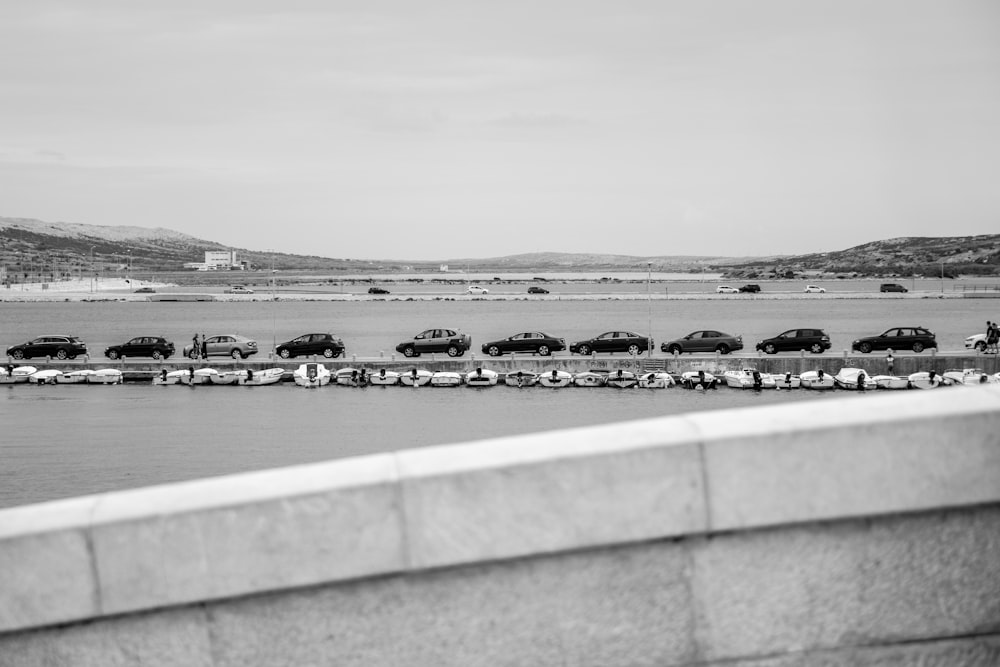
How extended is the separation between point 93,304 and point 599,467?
20485 centimetres

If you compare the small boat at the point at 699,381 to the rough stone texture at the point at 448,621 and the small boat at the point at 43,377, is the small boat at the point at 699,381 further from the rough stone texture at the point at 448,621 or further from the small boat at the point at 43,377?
the rough stone texture at the point at 448,621

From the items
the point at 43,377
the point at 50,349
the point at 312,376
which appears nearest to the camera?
the point at 312,376

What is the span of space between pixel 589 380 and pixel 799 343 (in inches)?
500

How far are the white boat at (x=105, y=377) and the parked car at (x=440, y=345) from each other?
50.0 ft

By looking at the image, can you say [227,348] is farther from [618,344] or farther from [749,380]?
[749,380]

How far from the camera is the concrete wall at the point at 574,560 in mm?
3520

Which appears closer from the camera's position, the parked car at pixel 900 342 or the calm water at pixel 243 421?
the calm water at pixel 243 421

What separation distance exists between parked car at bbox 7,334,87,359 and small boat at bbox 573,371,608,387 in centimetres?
3136

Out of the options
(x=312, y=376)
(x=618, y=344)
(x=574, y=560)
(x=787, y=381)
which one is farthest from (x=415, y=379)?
(x=574, y=560)

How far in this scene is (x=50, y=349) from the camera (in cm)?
6128

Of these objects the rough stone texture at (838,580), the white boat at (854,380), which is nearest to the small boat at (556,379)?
the white boat at (854,380)

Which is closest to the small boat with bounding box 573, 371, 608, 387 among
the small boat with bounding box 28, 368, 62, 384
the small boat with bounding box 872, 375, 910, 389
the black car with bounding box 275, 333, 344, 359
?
the small boat with bounding box 872, 375, 910, 389

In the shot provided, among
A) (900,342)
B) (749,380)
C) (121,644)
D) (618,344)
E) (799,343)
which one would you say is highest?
(121,644)

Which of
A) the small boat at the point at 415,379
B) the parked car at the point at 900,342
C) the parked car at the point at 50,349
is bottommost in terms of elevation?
the small boat at the point at 415,379
